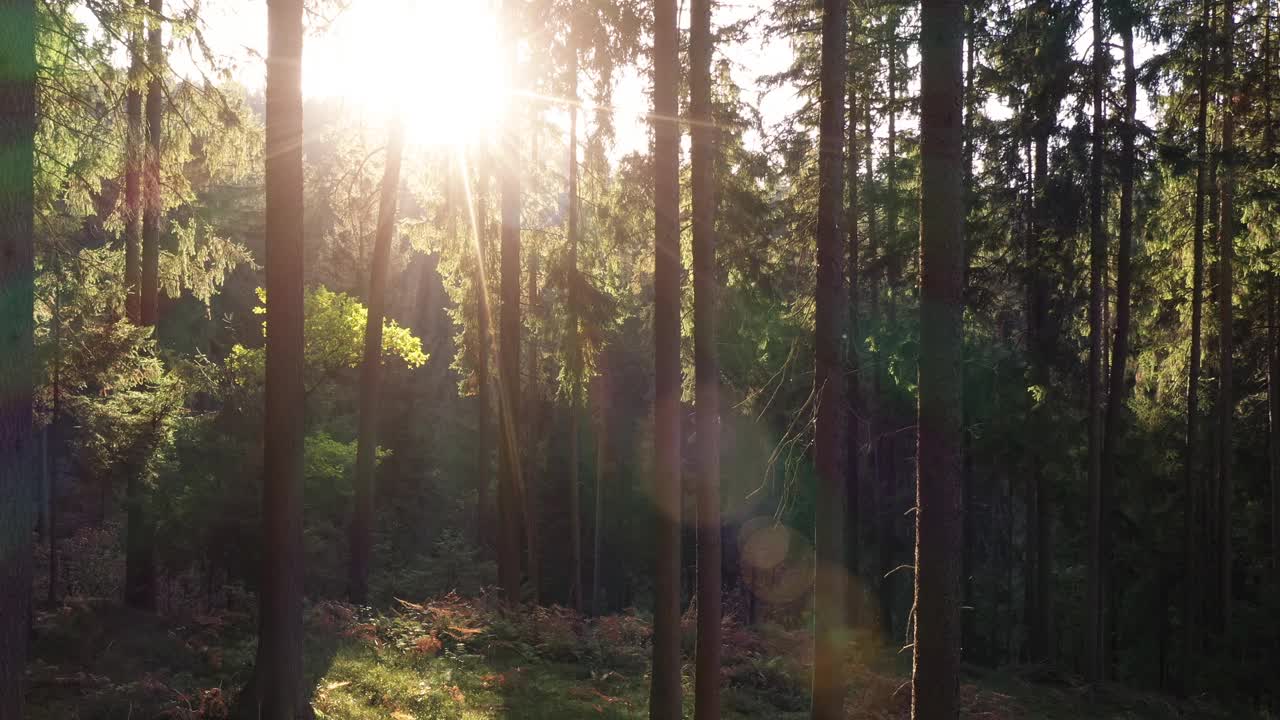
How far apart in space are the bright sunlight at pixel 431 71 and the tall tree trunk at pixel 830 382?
6.81m

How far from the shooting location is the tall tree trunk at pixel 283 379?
848cm

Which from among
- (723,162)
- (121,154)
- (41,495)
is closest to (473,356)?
(723,162)

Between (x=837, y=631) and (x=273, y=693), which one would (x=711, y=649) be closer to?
(x=837, y=631)

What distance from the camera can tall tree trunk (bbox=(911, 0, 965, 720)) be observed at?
6.95 meters

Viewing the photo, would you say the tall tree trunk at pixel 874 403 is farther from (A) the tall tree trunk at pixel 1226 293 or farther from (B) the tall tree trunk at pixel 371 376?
(B) the tall tree trunk at pixel 371 376

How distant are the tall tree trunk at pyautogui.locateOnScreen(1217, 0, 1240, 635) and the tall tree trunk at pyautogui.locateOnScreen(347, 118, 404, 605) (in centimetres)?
1807

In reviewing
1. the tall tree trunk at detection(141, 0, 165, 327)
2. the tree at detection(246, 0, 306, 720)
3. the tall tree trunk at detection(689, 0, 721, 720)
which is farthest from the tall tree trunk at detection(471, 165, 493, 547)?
the tree at detection(246, 0, 306, 720)

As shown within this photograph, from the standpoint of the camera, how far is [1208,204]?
2266 centimetres

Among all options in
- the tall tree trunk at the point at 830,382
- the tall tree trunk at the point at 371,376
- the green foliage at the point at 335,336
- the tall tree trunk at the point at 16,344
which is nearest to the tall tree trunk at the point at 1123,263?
the tall tree trunk at the point at 830,382

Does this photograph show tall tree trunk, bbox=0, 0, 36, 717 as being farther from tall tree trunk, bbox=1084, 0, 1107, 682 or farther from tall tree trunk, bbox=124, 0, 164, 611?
tall tree trunk, bbox=1084, 0, 1107, 682

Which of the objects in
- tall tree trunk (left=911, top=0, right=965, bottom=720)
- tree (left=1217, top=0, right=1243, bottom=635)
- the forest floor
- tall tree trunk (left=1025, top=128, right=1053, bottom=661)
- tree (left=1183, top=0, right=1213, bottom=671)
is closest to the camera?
tall tree trunk (left=911, top=0, right=965, bottom=720)

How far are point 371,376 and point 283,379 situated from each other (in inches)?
381

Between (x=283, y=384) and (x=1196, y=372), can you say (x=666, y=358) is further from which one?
(x=1196, y=372)

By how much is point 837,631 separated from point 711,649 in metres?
1.67
